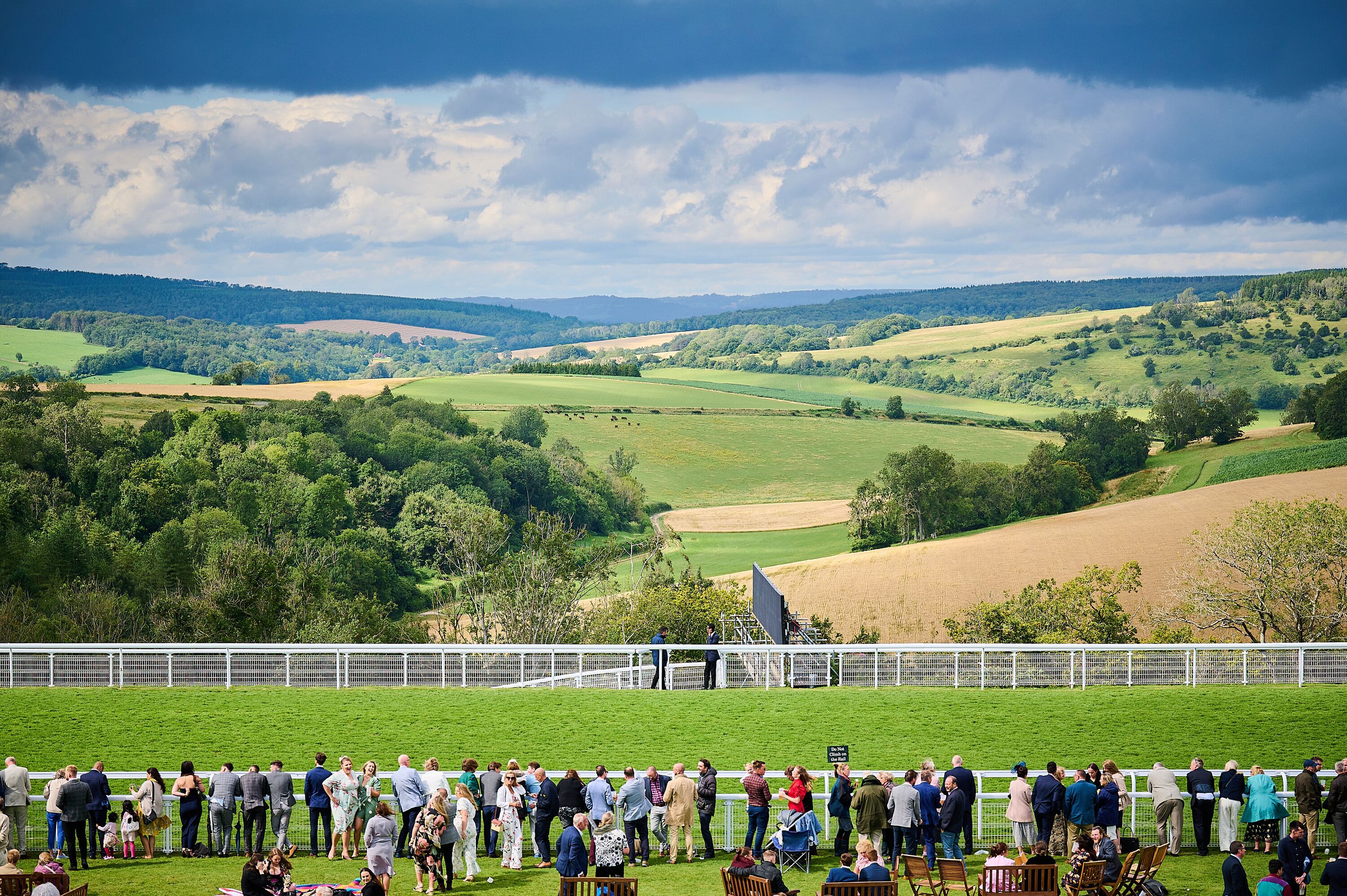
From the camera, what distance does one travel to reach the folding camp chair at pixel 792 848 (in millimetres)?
15969

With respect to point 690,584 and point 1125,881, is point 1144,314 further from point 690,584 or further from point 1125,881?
point 1125,881

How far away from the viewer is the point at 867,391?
145625 mm

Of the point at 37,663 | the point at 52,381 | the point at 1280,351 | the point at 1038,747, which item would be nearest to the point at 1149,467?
the point at 1280,351

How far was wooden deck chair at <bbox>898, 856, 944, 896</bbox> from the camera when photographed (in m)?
14.3

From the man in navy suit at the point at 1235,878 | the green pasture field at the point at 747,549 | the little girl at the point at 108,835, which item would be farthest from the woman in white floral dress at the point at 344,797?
the green pasture field at the point at 747,549

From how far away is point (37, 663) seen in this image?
25.6m

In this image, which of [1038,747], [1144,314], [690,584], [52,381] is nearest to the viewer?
[1038,747]

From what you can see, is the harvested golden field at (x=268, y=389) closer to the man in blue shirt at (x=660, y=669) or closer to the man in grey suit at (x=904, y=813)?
the man in blue shirt at (x=660, y=669)

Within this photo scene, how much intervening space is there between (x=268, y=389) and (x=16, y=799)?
113 m

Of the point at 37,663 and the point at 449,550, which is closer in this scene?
the point at 37,663

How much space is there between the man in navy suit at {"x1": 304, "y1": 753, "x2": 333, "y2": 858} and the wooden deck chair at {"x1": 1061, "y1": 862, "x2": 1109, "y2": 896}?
951 centimetres

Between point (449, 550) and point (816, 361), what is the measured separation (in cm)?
9693

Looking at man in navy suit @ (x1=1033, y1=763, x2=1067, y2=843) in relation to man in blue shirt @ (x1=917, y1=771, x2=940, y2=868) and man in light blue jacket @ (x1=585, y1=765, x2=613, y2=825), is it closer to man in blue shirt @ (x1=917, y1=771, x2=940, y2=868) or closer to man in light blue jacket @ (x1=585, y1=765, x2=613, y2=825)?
man in blue shirt @ (x1=917, y1=771, x2=940, y2=868)

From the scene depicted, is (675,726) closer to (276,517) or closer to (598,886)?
(598,886)
